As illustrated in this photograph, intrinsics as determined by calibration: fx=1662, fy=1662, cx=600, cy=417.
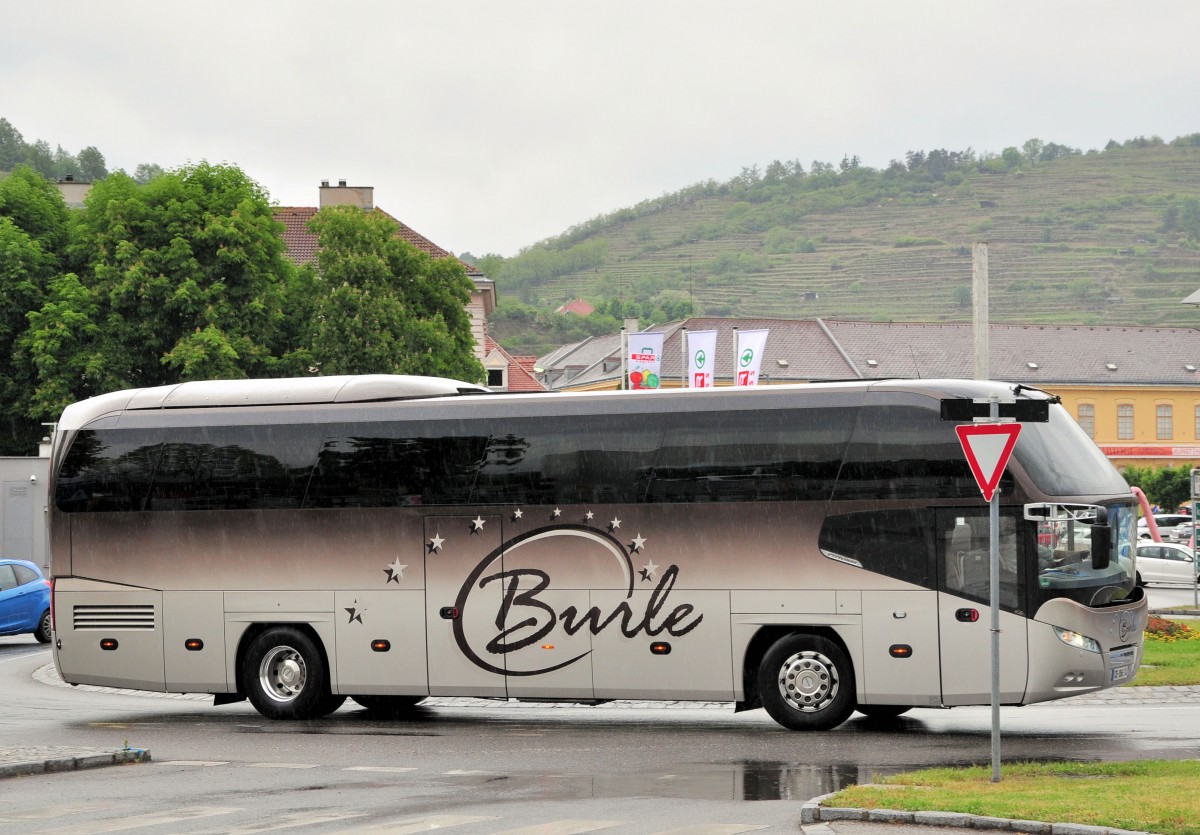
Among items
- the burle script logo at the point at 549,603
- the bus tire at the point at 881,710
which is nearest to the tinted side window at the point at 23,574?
the burle script logo at the point at 549,603

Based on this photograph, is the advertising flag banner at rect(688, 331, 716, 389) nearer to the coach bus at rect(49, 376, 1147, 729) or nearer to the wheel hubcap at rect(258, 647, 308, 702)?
the coach bus at rect(49, 376, 1147, 729)

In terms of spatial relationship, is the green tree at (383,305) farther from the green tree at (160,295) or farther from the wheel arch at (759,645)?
the wheel arch at (759,645)

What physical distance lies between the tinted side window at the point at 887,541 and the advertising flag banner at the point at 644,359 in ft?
92.2

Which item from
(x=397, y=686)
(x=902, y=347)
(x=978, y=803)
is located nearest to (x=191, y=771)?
(x=397, y=686)

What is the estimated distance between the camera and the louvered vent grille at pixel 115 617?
19625 mm

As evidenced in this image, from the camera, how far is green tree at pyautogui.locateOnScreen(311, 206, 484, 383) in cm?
5438

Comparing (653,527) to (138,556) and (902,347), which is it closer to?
(138,556)

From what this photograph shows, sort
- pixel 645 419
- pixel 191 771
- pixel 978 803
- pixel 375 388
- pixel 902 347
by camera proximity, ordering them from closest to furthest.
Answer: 1. pixel 978 803
2. pixel 191 771
3. pixel 645 419
4. pixel 375 388
5. pixel 902 347

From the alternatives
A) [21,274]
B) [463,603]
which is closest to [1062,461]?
[463,603]

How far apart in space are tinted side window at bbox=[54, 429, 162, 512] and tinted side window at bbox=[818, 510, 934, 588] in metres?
8.17

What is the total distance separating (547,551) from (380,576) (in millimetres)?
2028

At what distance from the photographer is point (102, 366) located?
52.0m

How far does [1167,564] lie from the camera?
183 feet

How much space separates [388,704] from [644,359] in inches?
1024
